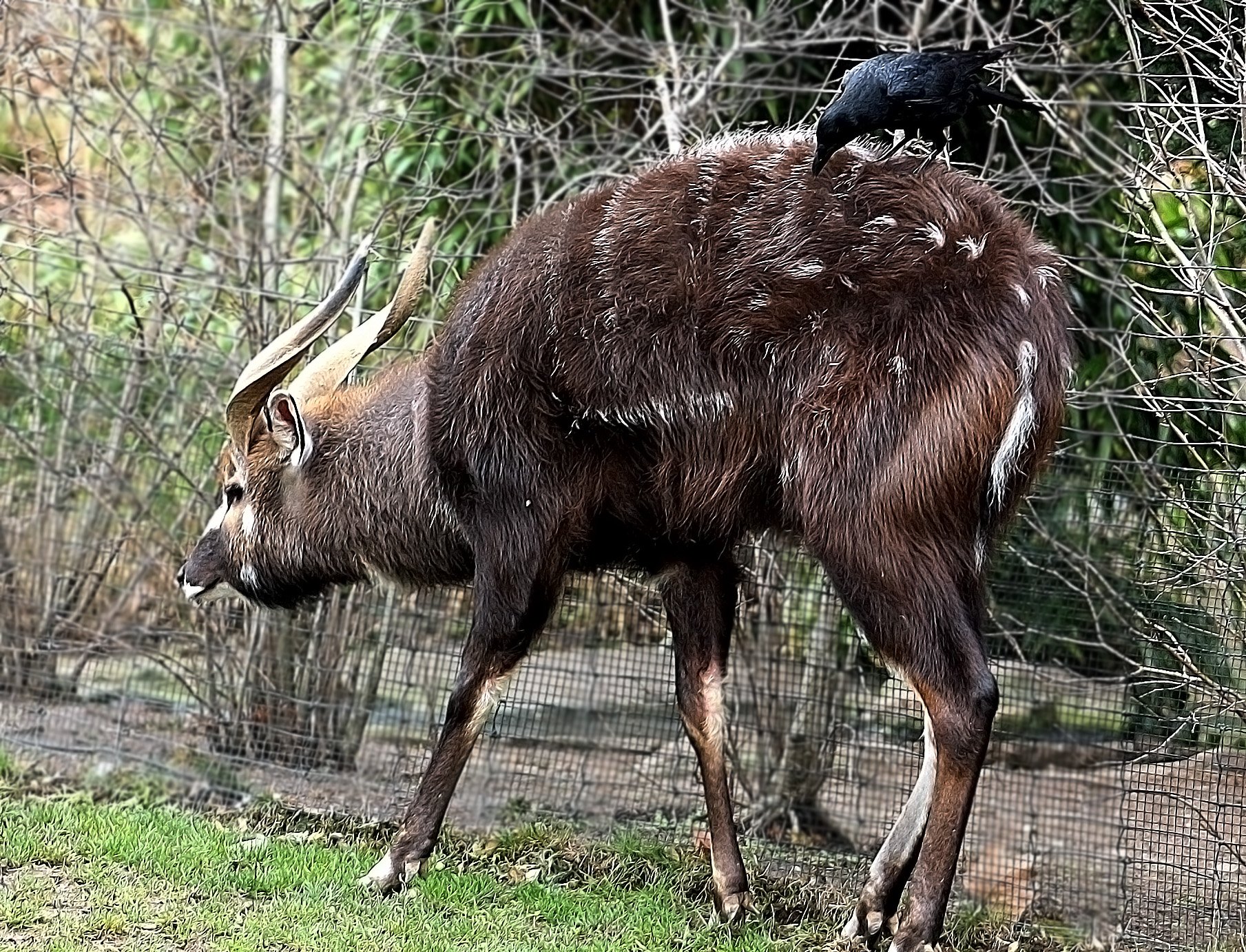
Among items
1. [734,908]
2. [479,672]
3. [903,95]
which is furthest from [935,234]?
[734,908]

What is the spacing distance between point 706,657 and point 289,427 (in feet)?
6.00

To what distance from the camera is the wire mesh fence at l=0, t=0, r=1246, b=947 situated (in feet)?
18.9

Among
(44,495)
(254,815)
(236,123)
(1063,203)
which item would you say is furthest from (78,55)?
(1063,203)

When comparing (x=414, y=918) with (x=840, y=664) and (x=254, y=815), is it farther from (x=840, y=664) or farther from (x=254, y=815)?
(x=840, y=664)

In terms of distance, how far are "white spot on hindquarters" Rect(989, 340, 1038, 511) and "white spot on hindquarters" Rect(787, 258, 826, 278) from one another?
2.17 feet

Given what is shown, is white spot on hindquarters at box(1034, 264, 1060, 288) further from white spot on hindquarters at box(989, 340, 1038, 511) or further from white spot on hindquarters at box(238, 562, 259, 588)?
white spot on hindquarters at box(238, 562, 259, 588)

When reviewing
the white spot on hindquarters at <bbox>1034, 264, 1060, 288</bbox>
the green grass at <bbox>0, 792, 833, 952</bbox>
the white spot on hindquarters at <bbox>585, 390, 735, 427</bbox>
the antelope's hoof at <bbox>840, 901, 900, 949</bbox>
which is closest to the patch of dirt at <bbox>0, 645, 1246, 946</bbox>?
the green grass at <bbox>0, 792, 833, 952</bbox>

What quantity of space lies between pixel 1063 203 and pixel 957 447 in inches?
130

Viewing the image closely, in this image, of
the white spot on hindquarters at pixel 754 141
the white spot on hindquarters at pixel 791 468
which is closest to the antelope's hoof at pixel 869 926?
the white spot on hindquarters at pixel 791 468

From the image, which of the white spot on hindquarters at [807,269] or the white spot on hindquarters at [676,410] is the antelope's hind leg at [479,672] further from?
the white spot on hindquarters at [807,269]

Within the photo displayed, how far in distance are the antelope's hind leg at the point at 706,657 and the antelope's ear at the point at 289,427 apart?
150cm

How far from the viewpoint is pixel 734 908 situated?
5.05 meters

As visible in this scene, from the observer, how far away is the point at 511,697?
6.30 meters

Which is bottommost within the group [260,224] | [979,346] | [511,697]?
[511,697]
